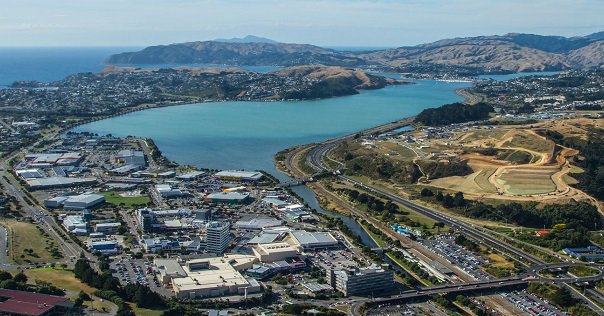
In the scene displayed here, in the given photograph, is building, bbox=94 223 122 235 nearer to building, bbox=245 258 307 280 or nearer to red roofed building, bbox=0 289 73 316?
building, bbox=245 258 307 280

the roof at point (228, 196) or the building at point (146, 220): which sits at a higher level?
the building at point (146, 220)

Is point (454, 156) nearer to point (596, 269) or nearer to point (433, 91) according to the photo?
point (596, 269)

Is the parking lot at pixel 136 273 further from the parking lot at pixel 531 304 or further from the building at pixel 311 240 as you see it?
the parking lot at pixel 531 304

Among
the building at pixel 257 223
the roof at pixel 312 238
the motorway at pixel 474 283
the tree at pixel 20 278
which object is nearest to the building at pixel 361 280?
the motorway at pixel 474 283

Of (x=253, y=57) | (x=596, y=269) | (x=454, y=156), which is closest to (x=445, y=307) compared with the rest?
(x=596, y=269)

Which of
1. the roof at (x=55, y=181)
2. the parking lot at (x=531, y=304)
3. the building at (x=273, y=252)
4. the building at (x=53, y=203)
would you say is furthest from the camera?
the roof at (x=55, y=181)

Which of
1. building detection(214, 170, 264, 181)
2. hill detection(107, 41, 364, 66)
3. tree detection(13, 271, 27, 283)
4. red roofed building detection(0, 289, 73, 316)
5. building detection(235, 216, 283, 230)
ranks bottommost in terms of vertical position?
building detection(235, 216, 283, 230)

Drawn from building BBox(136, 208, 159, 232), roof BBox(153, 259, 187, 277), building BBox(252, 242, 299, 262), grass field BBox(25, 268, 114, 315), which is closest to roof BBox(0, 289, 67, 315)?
grass field BBox(25, 268, 114, 315)

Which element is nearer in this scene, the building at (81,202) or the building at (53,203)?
the building at (81,202)
